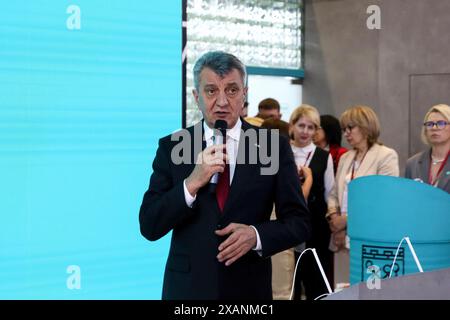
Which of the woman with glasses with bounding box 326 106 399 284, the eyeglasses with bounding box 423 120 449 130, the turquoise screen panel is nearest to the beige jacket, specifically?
the woman with glasses with bounding box 326 106 399 284

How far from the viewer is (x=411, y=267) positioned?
2729 mm

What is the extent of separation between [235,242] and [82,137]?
112 cm

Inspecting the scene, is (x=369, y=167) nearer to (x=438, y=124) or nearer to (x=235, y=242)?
(x=438, y=124)

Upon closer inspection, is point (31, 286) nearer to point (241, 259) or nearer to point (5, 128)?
point (5, 128)

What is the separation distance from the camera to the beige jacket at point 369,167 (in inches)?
181

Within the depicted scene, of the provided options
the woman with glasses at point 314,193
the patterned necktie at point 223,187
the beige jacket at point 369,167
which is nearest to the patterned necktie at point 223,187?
the patterned necktie at point 223,187

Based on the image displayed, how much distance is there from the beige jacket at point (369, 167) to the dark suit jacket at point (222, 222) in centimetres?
241

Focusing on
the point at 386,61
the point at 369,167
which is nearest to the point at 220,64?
the point at 369,167

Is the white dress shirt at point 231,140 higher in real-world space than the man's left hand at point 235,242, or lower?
higher

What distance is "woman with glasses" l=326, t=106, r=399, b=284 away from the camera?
181 inches

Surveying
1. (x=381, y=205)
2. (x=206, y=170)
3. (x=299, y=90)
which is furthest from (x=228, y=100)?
(x=299, y=90)

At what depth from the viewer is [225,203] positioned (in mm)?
2182

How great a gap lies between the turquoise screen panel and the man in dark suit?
81 cm

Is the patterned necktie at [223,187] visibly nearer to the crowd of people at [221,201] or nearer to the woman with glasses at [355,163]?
the crowd of people at [221,201]
